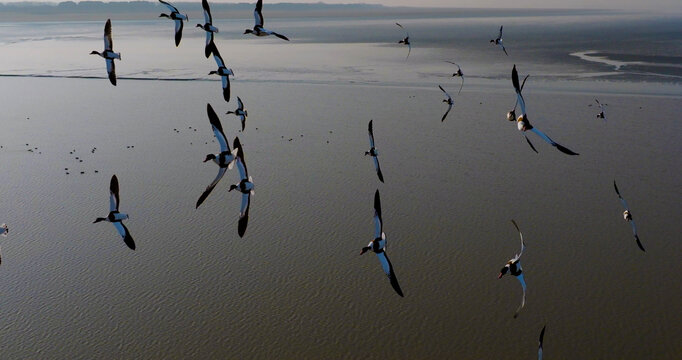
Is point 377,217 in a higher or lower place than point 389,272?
higher

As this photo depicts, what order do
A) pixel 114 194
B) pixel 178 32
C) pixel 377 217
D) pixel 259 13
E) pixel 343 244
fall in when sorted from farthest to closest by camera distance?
pixel 343 244 < pixel 259 13 < pixel 178 32 < pixel 114 194 < pixel 377 217

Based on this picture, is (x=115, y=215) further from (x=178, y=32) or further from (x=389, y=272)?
(x=389, y=272)

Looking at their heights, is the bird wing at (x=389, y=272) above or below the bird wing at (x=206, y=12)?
below

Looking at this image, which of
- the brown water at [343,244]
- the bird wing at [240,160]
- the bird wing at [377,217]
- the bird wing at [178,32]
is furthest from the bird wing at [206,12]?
the brown water at [343,244]

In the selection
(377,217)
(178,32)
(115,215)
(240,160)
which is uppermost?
(178,32)

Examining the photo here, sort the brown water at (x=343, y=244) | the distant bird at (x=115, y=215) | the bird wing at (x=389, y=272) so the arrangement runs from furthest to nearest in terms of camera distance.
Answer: the brown water at (x=343, y=244) < the distant bird at (x=115, y=215) < the bird wing at (x=389, y=272)

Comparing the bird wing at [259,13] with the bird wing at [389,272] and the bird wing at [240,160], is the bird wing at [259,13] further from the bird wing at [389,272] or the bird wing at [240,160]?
the bird wing at [389,272]

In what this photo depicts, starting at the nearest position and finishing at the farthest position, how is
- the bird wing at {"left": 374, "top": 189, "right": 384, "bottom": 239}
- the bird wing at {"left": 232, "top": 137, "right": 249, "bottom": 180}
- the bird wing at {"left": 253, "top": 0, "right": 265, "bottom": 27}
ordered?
the bird wing at {"left": 232, "top": 137, "right": 249, "bottom": 180}
the bird wing at {"left": 374, "top": 189, "right": 384, "bottom": 239}
the bird wing at {"left": 253, "top": 0, "right": 265, "bottom": 27}

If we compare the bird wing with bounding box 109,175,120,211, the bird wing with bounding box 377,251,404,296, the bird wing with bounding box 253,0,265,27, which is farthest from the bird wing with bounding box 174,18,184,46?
the bird wing with bounding box 377,251,404,296

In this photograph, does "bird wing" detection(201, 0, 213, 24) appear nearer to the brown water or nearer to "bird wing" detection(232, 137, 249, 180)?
"bird wing" detection(232, 137, 249, 180)

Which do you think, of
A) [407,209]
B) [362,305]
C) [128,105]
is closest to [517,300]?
[362,305]

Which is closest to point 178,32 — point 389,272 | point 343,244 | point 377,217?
point 377,217
